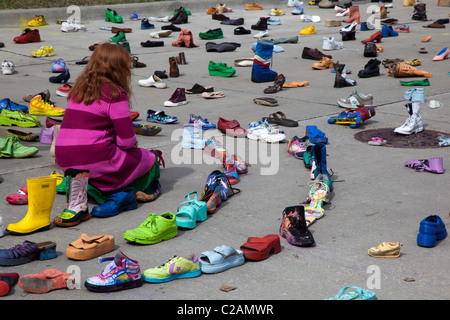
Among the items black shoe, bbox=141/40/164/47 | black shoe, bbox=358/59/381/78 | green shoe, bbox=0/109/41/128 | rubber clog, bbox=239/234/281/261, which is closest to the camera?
rubber clog, bbox=239/234/281/261

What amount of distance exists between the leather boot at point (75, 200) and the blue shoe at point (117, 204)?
114 mm

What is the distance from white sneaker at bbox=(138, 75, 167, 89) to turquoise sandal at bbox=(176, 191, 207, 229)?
520cm

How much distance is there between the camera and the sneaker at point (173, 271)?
4.14 meters

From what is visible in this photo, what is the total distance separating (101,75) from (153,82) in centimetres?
494

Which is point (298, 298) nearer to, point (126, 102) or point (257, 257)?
point (257, 257)

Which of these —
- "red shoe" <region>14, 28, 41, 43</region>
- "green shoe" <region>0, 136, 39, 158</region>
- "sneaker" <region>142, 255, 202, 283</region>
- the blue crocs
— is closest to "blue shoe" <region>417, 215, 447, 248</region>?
"sneaker" <region>142, 255, 202, 283</region>

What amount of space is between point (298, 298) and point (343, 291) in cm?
Result: 27

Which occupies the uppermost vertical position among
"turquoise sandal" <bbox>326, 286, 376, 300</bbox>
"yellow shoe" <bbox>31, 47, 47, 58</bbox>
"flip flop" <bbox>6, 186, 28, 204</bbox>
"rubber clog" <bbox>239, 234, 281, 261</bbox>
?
"turquoise sandal" <bbox>326, 286, 376, 300</bbox>

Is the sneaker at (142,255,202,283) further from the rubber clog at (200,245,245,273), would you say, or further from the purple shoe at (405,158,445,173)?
the purple shoe at (405,158,445,173)

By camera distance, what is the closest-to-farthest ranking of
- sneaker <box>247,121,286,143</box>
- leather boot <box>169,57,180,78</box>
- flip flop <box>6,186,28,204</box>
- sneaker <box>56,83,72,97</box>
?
flip flop <box>6,186,28,204</box> → sneaker <box>247,121,286,143</box> → sneaker <box>56,83,72,97</box> → leather boot <box>169,57,180,78</box>

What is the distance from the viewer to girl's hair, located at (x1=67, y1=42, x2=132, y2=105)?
5.43m

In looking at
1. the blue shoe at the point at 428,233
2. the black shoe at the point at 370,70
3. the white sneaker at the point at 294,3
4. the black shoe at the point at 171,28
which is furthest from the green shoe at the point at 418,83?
the white sneaker at the point at 294,3

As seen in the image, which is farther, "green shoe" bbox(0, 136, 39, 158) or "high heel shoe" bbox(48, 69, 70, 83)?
"high heel shoe" bbox(48, 69, 70, 83)

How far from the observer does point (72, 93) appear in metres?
5.56
